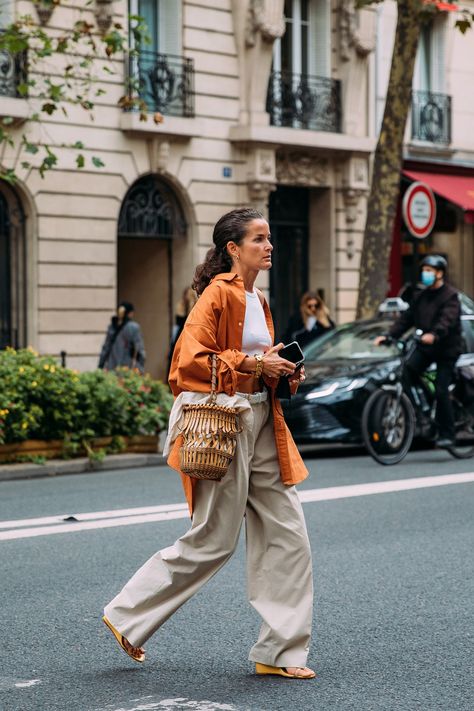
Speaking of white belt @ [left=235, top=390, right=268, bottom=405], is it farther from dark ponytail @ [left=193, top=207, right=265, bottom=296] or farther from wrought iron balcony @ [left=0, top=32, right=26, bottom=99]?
wrought iron balcony @ [left=0, top=32, right=26, bottom=99]

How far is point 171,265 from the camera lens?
943 inches

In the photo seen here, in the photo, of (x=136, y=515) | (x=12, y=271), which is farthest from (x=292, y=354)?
(x=12, y=271)

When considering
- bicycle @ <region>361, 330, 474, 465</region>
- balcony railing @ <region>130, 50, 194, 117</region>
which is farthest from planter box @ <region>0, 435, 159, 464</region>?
balcony railing @ <region>130, 50, 194, 117</region>

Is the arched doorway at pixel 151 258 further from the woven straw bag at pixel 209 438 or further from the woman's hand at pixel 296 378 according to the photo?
the woven straw bag at pixel 209 438

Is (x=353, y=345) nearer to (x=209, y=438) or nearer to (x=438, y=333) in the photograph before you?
(x=438, y=333)

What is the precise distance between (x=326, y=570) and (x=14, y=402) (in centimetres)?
583

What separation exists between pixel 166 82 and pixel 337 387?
996cm

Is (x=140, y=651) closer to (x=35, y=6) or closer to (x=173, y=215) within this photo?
(x=35, y=6)

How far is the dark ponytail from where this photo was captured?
18.1 ft

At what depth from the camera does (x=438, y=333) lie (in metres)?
13.5

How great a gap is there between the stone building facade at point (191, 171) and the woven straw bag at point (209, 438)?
15.2 meters

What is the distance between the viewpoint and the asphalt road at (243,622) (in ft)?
17.3

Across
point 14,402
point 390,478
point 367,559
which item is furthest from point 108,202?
point 367,559

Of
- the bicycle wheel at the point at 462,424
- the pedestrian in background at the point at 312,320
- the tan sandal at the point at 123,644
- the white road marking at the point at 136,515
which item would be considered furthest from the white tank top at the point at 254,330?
the pedestrian in background at the point at 312,320
